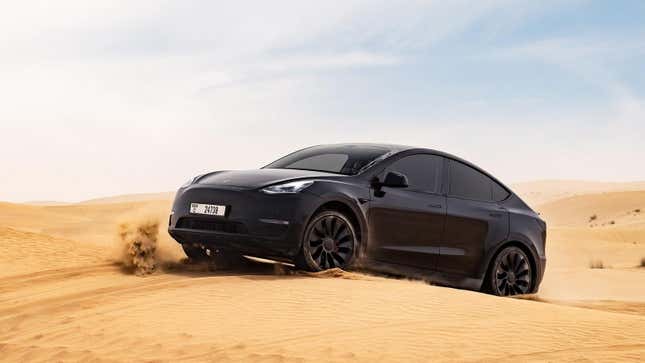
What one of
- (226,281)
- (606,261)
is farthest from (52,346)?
(606,261)

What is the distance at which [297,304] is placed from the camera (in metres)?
8.12

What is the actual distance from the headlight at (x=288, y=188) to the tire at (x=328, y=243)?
1.06 feet

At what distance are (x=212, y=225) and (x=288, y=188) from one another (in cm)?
92

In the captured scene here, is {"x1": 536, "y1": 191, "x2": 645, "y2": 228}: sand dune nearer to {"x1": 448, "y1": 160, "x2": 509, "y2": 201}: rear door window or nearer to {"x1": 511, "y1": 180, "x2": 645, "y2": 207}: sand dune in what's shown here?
{"x1": 448, "y1": 160, "x2": 509, "y2": 201}: rear door window

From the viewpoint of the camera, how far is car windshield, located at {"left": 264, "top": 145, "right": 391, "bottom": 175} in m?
10.0

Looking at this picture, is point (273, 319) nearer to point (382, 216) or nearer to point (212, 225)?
point (212, 225)

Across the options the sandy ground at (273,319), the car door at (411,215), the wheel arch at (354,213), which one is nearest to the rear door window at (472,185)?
the car door at (411,215)

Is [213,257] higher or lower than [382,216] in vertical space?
lower

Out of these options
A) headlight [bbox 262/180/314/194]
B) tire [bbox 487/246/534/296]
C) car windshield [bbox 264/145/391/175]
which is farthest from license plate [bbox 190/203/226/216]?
tire [bbox 487/246/534/296]

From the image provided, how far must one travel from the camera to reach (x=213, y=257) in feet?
33.5

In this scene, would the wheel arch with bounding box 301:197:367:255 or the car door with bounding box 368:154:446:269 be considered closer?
the wheel arch with bounding box 301:197:367:255

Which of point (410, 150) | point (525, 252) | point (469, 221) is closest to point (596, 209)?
point (525, 252)

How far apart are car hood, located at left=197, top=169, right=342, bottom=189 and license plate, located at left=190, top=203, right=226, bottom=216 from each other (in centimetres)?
26

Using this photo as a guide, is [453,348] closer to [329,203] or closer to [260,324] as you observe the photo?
[260,324]
